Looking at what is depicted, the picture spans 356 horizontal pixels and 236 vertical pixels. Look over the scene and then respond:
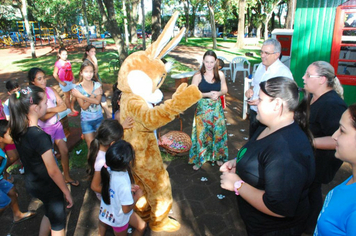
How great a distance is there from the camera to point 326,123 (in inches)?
93.9

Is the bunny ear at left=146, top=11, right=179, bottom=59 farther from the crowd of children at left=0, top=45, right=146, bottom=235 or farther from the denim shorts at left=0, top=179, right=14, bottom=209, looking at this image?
the denim shorts at left=0, top=179, right=14, bottom=209

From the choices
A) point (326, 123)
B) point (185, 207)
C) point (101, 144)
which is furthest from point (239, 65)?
point (101, 144)

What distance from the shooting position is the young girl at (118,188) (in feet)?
6.90

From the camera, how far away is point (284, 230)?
1808 mm

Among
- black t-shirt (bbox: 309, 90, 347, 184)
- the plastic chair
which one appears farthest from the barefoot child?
the plastic chair

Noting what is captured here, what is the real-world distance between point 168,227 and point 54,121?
86.7 inches

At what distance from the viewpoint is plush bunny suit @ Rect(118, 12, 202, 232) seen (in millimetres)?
2357

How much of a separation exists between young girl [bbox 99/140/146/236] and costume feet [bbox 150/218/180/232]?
599mm

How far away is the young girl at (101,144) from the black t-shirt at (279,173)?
51.6 inches

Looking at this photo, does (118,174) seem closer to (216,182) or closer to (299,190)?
(299,190)

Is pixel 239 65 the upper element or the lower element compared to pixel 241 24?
lower

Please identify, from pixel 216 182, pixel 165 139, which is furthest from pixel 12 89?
pixel 216 182

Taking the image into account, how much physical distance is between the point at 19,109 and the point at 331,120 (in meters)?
2.93

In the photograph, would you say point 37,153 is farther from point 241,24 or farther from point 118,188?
point 241,24
